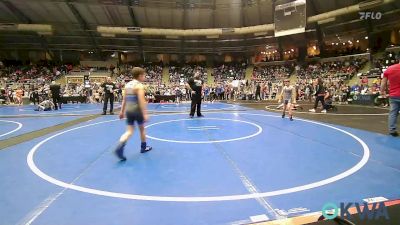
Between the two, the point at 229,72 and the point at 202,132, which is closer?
the point at 202,132

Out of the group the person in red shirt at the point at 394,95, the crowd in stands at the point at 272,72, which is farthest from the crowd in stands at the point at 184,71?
the person in red shirt at the point at 394,95

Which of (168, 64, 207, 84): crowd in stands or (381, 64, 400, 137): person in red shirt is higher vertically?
(168, 64, 207, 84): crowd in stands

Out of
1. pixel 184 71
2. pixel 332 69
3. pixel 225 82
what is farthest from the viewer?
pixel 184 71

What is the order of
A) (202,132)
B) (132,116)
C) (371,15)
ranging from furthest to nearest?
1. (371,15)
2. (202,132)
3. (132,116)

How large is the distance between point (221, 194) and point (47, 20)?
33482mm

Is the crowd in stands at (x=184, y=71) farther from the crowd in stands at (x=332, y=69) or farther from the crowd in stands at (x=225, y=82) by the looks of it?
the crowd in stands at (x=332, y=69)

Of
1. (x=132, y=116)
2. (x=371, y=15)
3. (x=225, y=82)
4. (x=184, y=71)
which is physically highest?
(x=371, y=15)

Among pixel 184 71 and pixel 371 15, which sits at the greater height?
pixel 371 15

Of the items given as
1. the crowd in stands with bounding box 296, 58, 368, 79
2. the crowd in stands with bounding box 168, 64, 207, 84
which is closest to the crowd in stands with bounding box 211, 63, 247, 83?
the crowd in stands with bounding box 168, 64, 207, 84

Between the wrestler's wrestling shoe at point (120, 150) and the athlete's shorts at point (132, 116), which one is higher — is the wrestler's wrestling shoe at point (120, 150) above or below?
below

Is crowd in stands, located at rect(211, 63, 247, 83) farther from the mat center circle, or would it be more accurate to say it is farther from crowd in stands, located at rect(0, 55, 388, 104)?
the mat center circle

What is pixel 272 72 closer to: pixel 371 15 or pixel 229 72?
pixel 229 72

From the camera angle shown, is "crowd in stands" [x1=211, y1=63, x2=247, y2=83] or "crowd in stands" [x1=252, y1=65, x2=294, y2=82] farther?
"crowd in stands" [x1=211, y1=63, x2=247, y2=83]

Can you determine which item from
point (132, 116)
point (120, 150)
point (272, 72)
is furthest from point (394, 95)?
point (272, 72)
